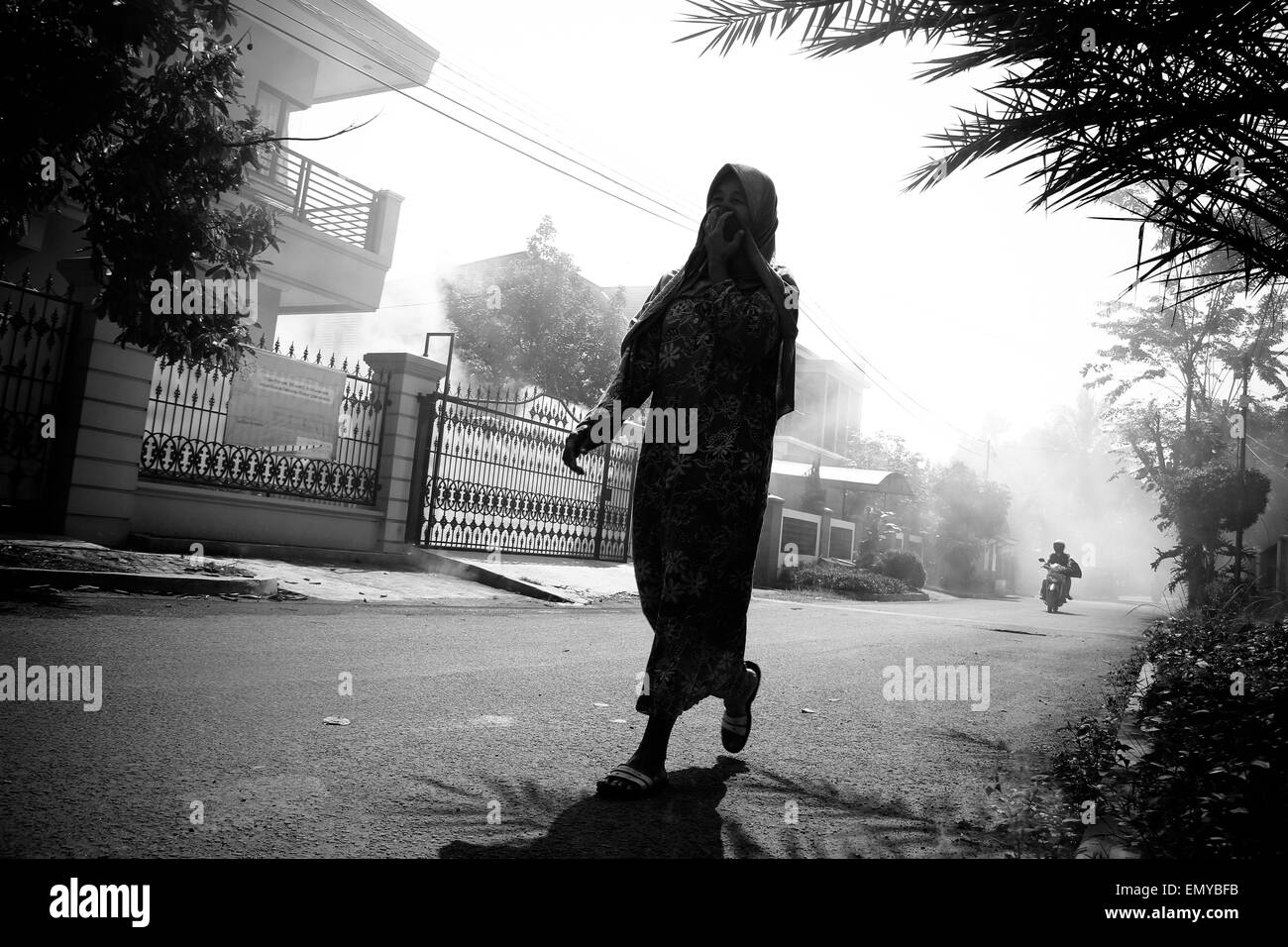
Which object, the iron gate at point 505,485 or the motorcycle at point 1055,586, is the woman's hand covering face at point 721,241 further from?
the motorcycle at point 1055,586

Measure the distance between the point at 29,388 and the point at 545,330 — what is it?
18914mm

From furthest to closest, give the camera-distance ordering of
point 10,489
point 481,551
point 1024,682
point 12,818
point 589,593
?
point 481,551, point 589,593, point 10,489, point 1024,682, point 12,818

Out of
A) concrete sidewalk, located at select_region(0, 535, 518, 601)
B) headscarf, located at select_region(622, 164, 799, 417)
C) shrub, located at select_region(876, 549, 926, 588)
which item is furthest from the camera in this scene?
shrub, located at select_region(876, 549, 926, 588)

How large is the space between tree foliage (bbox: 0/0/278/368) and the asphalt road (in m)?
2.74

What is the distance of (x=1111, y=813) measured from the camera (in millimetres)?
2723

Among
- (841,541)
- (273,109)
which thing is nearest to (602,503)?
(273,109)

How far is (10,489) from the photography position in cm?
860

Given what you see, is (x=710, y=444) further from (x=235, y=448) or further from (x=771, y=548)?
(x=771, y=548)

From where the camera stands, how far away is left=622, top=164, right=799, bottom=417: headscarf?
A: 3.08 meters

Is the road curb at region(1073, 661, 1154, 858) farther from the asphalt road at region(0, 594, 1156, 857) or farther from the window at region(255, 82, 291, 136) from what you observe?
the window at region(255, 82, 291, 136)

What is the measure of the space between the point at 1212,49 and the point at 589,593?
973cm

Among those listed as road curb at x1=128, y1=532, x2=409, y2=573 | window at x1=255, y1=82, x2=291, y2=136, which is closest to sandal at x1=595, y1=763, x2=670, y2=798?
road curb at x1=128, y1=532, x2=409, y2=573
